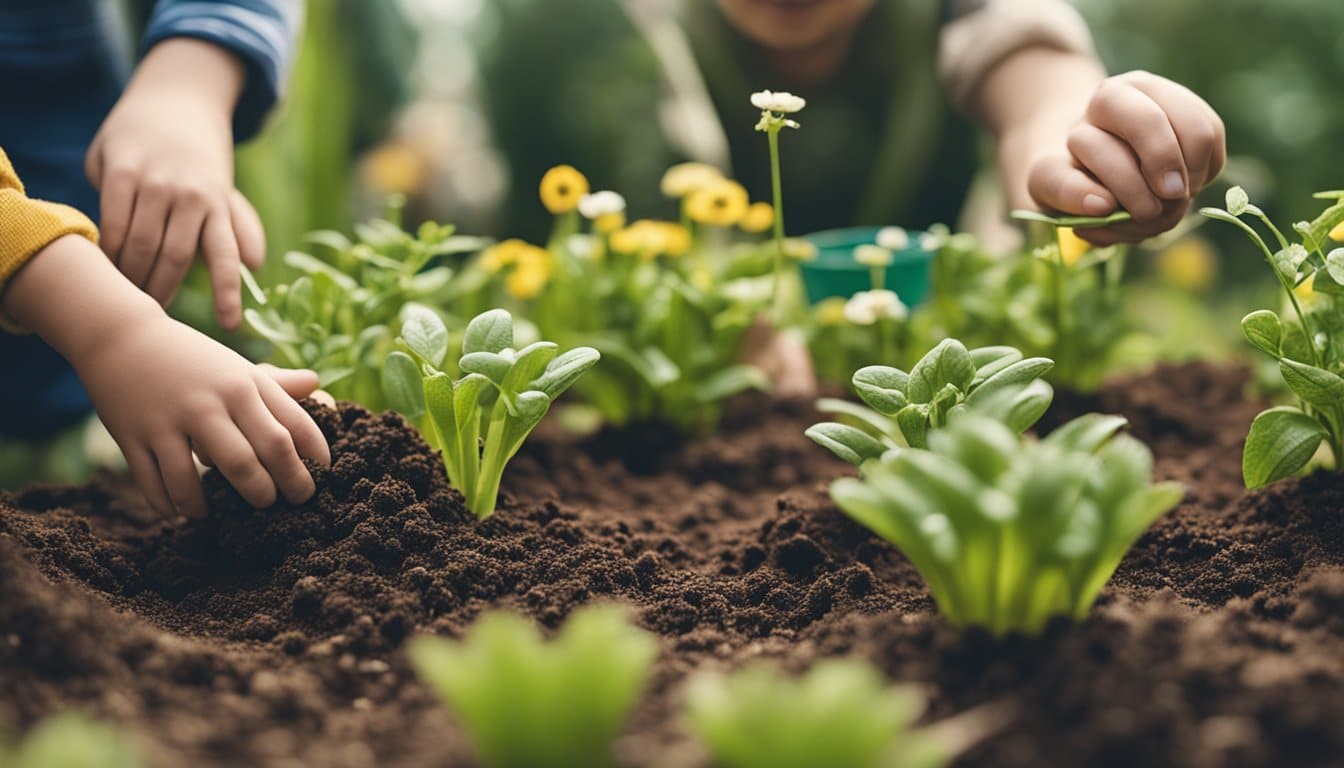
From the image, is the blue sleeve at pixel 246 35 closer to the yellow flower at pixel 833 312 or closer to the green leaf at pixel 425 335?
the green leaf at pixel 425 335

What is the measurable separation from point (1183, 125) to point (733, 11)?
1.21 m

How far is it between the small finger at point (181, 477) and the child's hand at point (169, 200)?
257 mm

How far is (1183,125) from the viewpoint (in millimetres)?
1254

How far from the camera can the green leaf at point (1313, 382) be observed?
1164mm

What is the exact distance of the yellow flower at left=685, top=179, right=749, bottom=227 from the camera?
173 cm

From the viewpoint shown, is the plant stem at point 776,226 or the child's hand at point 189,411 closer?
the child's hand at point 189,411

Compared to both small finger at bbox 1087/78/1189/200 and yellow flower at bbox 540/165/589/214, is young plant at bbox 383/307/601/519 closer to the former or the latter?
yellow flower at bbox 540/165/589/214

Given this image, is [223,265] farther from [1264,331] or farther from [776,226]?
[1264,331]

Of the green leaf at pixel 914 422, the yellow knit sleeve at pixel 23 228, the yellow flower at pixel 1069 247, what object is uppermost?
the yellow flower at pixel 1069 247

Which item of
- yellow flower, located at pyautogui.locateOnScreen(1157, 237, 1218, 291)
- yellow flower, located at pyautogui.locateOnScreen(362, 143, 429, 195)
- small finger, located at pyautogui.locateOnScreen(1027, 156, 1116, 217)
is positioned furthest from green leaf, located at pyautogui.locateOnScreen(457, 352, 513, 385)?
yellow flower, located at pyautogui.locateOnScreen(1157, 237, 1218, 291)

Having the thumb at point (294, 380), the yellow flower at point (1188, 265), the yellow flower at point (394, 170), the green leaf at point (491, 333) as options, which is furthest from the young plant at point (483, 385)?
the yellow flower at point (1188, 265)

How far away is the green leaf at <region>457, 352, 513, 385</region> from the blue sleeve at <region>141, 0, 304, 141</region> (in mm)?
762

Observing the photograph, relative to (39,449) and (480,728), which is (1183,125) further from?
(39,449)

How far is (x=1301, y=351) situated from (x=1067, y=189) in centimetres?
32
